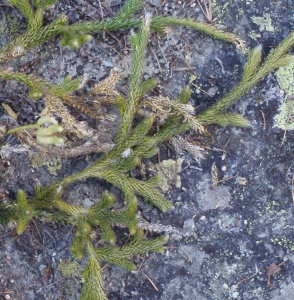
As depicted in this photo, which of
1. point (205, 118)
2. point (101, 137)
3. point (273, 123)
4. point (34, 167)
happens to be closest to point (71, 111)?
point (101, 137)

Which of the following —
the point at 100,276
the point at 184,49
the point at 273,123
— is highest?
the point at 184,49

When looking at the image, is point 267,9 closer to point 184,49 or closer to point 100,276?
point 184,49

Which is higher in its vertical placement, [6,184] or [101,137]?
[101,137]

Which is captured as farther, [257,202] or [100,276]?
[257,202]

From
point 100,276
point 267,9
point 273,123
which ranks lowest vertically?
point 100,276

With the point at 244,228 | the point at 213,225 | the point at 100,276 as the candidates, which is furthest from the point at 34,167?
the point at 244,228

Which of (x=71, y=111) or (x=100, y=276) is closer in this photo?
(x=100, y=276)
